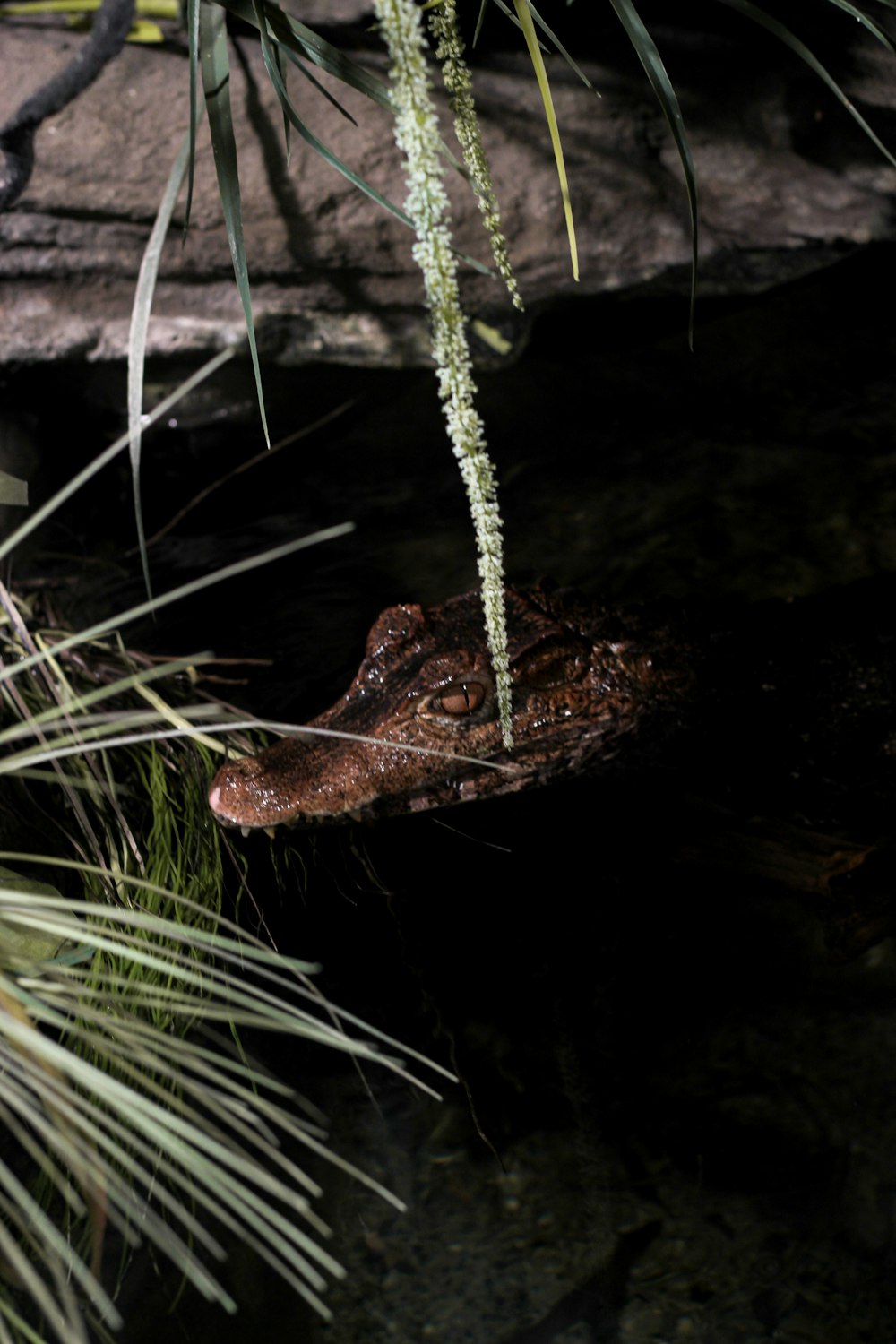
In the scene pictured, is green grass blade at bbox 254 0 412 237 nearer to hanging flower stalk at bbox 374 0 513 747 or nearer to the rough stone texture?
hanging flower stalk at bbox 374 0 513 747

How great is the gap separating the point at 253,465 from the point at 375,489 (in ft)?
2.07

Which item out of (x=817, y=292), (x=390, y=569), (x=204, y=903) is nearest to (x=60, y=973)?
(x=204, y=903)

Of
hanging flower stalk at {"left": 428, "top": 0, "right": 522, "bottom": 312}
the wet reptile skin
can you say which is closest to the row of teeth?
the wet reptile skin

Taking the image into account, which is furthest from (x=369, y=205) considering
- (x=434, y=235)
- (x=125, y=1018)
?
(x=125, y=1018)

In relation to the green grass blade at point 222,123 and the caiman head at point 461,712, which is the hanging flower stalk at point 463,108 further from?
the caiman head at point 461,712

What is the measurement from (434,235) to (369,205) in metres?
3.57

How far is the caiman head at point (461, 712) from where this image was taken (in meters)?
2.57

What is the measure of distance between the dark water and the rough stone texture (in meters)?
0.40

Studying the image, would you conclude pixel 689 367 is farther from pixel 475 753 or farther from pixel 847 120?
pixel 475 753

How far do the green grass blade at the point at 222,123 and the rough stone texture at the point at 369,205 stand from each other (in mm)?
2635

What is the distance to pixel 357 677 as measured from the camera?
110 inches

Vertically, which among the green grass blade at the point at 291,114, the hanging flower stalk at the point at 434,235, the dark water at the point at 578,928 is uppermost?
the green grass blade at the point at 291,114

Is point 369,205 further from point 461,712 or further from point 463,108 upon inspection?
point 463,108

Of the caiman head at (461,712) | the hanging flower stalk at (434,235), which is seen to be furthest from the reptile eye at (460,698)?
the hanging flower stalk at (434,235)
